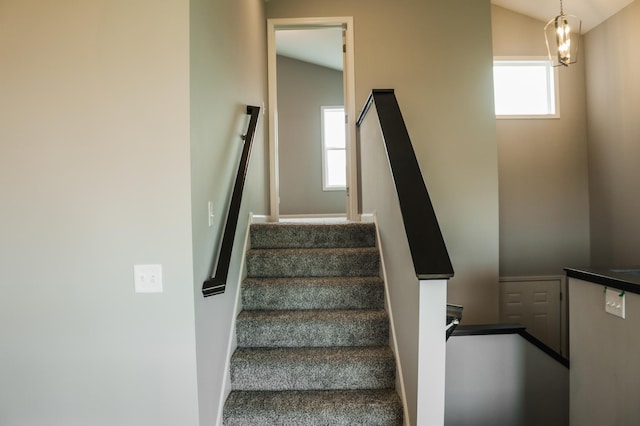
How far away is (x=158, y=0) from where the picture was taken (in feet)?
4.70

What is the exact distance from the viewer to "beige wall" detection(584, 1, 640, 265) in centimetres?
349

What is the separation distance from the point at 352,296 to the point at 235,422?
999 mm

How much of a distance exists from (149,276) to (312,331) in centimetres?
106

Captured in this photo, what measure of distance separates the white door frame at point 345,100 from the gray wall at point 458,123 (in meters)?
0.43

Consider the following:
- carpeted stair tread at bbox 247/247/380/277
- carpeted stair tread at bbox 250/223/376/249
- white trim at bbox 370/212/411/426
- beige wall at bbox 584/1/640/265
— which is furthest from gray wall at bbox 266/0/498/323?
beige wall at bbox 584/1/640/265

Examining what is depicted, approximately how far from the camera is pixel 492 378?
2412mm

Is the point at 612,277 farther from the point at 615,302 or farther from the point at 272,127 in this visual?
the point at 272,127

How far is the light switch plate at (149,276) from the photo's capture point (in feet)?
4.83

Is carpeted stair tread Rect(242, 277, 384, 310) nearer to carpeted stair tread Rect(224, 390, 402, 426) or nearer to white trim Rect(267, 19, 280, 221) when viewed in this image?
carpeted stair tread Rect(224, 390, 402, 426)

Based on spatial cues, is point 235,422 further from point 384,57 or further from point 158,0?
point 384,57

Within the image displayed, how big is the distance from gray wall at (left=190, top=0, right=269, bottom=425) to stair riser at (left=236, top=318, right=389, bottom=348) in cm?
18

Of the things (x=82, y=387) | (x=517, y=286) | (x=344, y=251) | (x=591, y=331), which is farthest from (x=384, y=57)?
(x=82, y=387)

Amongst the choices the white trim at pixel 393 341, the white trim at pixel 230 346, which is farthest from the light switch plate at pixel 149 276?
the white trim at pixel 393 341

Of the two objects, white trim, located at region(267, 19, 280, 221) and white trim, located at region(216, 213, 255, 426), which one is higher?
white trim, located at region(267, 19, 280, 221)
